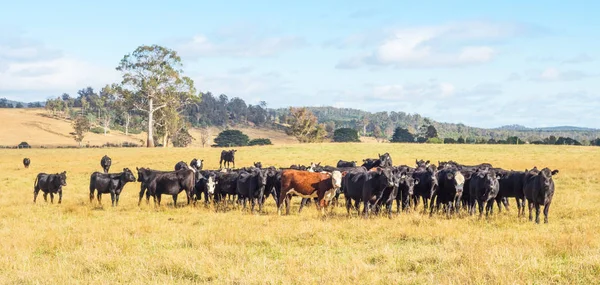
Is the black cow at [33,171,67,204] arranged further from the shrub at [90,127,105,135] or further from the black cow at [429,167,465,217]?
the shrub at [90,127,105,135]

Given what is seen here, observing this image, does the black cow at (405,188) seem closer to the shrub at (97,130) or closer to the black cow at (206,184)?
the black cow at (206,184)

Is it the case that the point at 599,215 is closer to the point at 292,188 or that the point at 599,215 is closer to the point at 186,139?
the point at 292,188

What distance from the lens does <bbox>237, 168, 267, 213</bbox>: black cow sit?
58.2ft

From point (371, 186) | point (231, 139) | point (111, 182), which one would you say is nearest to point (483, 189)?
point (371, 186)

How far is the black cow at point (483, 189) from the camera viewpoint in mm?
15461

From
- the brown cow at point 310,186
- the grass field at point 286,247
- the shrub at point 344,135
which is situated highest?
the shrub at point 344,135

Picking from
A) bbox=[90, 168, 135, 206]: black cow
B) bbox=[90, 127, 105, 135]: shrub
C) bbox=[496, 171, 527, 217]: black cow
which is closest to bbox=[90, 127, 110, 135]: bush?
bbox=[90, 127, 105, 135]: shrub

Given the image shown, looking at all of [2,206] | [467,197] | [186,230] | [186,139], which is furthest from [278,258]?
[186,139]

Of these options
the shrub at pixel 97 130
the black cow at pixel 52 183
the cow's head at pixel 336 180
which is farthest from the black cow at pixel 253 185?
the shrub at pixel 97 130

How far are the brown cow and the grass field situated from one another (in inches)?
30.7

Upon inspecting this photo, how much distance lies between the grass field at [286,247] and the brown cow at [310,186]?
0.78 meters

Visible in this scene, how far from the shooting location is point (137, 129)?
449 ft

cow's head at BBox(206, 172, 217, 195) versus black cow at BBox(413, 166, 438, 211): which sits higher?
black cow at BBox(413, 166, 438, 211)

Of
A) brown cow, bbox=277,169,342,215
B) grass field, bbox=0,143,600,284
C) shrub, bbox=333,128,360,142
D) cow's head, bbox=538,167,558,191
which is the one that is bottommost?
grass field, bbox=0,143,600,284
